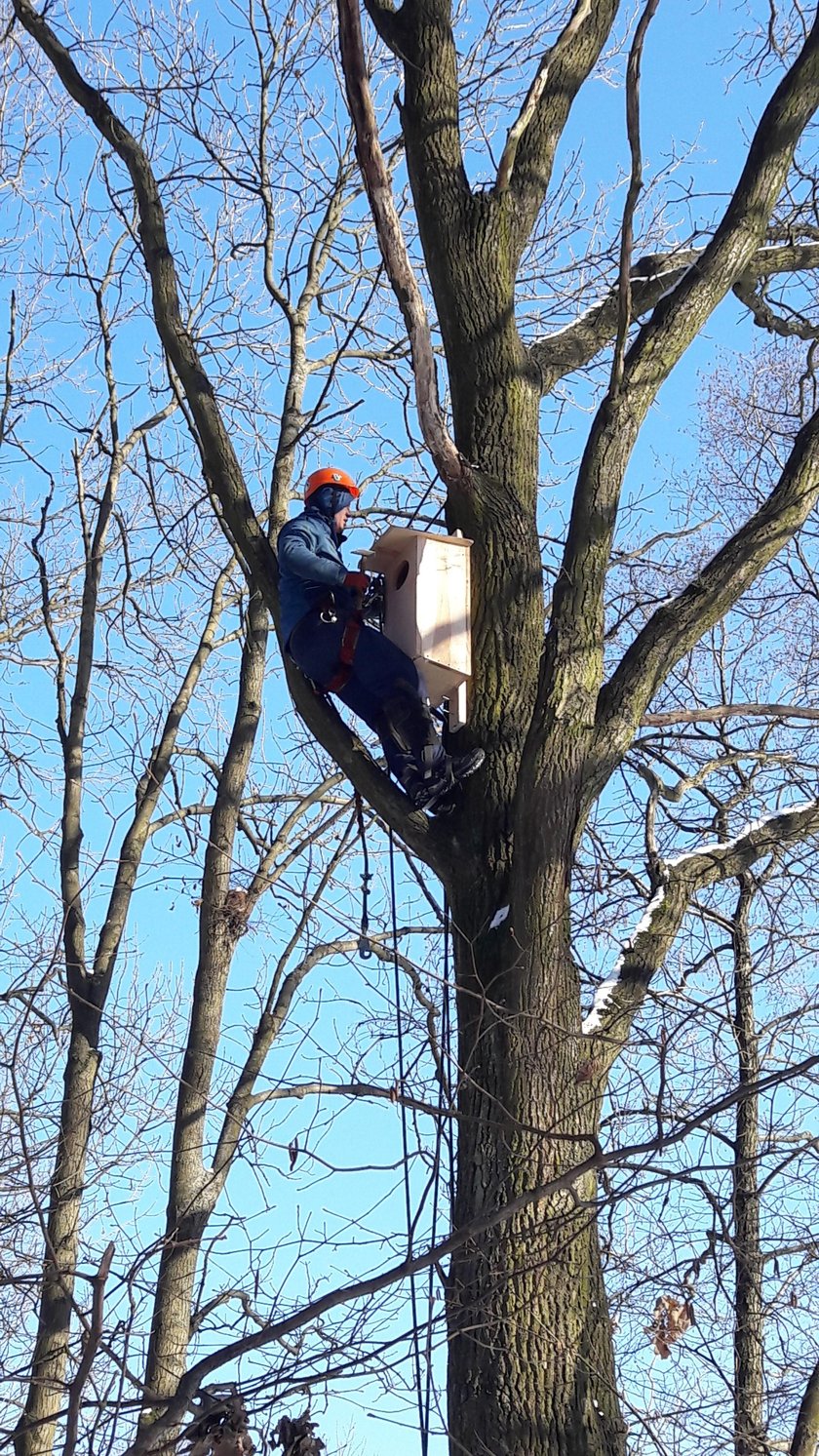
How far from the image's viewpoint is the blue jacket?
4.60 meters

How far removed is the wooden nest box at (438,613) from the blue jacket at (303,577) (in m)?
0.21

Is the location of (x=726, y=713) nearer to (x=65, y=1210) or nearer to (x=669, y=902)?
(x=669, y=902)

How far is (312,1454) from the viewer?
2.78 metres

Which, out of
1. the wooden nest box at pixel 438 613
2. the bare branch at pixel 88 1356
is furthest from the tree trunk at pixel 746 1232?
the bare branch at pixel 88 1356

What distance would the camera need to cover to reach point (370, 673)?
183 inches

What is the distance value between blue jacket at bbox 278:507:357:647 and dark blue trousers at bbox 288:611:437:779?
52mm

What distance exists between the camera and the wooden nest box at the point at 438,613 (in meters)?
4.29

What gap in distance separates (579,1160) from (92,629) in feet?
15.3

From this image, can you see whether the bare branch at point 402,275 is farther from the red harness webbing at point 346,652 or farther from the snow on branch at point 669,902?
the snow on branch at point 669,902

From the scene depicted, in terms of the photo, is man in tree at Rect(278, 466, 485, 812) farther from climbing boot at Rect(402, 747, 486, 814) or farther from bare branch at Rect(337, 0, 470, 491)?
bare branch at Rect(337, 0, 470, 491)

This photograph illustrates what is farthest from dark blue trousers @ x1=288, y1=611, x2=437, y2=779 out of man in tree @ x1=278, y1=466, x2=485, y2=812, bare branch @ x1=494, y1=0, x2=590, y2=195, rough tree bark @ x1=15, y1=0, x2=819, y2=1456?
bare branch @ x1=494, y1=0, x2=590, y2=195

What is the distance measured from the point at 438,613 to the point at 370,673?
37cm

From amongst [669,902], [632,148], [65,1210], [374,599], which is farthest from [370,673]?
[65,1210]

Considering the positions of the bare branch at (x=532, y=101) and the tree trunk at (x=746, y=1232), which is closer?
the tree trunk at (x=746, y=1232)
